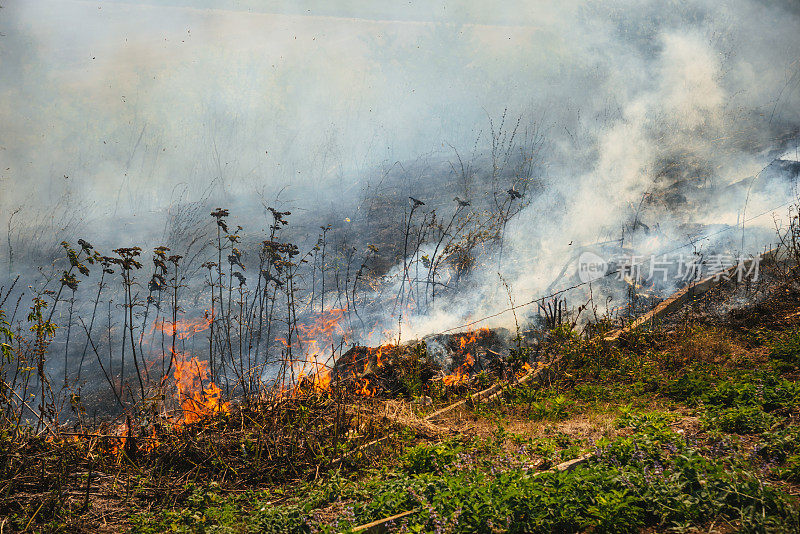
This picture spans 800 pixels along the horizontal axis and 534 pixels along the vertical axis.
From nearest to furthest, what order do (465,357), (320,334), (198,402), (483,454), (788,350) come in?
(483,454) → (198,402) → (788,350) → (465,357) → (320,334)

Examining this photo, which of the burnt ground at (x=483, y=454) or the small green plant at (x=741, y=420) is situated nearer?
the burnt ground at (x=483, y=454)

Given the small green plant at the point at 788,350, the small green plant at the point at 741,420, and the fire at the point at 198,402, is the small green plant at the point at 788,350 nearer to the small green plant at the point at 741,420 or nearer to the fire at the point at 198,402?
the small green plant at the point at 741,420

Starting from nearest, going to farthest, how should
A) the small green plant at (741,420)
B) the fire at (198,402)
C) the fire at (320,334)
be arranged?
1. the small green plant at (741,420)
2. the fire at (198,402)
3. the fire at (320,334)

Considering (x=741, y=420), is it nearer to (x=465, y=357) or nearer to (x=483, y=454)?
(x=483, y=454)

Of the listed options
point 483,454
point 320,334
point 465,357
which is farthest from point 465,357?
point 320,334

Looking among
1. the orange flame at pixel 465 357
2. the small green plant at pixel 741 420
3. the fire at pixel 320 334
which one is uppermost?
the fire at pixel 320 334

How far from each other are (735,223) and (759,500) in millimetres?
9277

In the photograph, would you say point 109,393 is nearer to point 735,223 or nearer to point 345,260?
point 345,260

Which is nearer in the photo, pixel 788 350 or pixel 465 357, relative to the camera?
pixel 788 350

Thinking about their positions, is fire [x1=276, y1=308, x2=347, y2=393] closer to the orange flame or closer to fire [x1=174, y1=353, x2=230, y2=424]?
fire [x1=174, y1=353, x2=230, y2=424]

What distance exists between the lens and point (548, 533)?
3299 mm

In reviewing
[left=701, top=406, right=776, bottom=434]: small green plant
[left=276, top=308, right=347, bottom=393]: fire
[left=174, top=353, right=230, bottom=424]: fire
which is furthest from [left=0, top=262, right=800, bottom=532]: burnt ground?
[left=276, top=308, right=347, bottom=393]: fire

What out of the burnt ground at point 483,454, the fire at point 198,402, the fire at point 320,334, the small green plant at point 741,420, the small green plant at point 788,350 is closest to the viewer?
the burnt ground at point 483,454

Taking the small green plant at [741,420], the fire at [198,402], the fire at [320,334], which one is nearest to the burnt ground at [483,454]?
the small green plant at [741,420]
